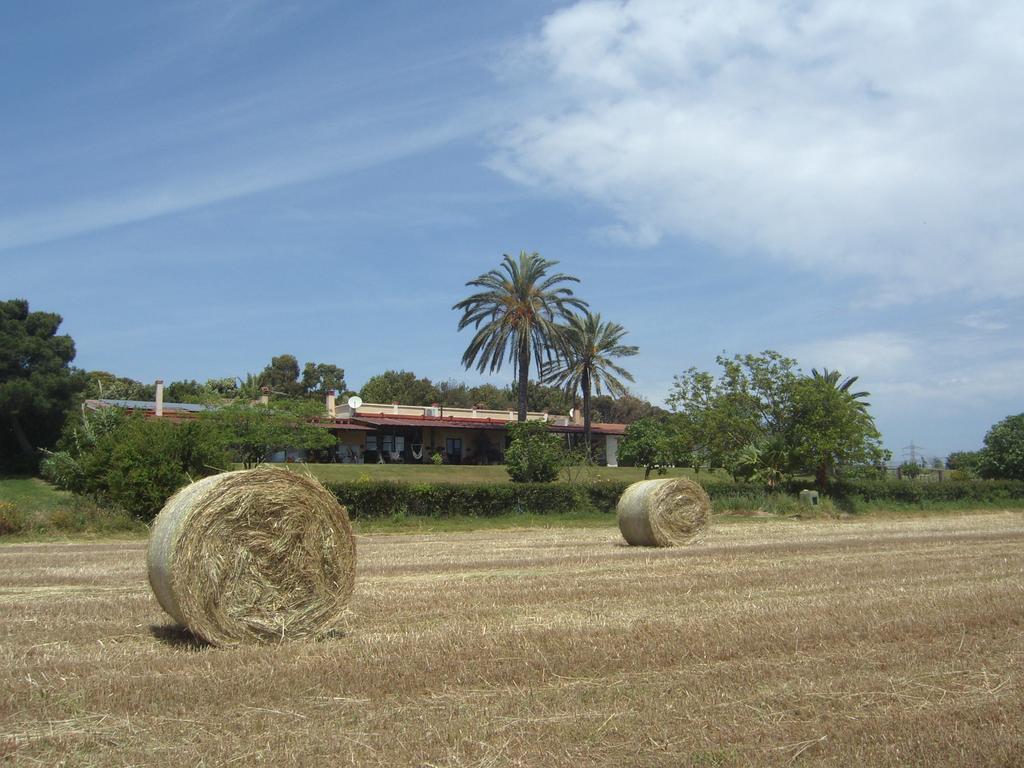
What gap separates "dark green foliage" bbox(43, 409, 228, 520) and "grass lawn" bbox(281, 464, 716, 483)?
1349 cm

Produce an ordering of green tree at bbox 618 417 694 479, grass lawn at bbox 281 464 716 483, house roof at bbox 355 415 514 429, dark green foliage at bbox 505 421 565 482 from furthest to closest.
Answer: house roof at bbox 355 415 514 429
green tree at bbox 618 417 694 479
grass lawn at bbox 281 464 716 483
dark green foliage at bbox 505 421 565 482

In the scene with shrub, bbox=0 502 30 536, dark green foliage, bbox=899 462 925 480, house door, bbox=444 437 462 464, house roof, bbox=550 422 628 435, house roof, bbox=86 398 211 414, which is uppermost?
house roof, bbox=86 398 211 414

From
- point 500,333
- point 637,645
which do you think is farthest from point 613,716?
point 500,333

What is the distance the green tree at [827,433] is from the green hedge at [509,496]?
3.58 feet

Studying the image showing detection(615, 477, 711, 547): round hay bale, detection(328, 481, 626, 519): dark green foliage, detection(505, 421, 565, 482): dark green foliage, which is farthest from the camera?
detection(505, 421, 565, 482): dark green foliage

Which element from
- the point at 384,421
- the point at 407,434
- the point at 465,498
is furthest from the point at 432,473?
the point at 465,498

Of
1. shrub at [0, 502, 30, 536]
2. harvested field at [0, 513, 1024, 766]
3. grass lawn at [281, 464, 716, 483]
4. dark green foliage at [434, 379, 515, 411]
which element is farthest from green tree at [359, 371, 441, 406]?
harvested field at [0, 513, 1024, 766]

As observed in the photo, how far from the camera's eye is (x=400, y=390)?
3474 inches

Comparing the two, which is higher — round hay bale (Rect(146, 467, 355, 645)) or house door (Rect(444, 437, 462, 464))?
house door (Rect(444, 437, 462, 464))

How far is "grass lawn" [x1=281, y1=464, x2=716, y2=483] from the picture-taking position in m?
42.4

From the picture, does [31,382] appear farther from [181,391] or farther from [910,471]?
[910,471]

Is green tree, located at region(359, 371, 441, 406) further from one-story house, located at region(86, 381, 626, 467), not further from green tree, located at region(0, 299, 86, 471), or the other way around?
green tree, located at region(0, 299, 86, 471)

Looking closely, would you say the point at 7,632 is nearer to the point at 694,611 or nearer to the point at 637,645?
the point at 637,645

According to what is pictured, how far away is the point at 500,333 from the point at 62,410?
23.5 m
